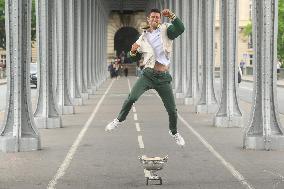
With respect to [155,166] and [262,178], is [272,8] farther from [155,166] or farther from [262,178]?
[155,166]

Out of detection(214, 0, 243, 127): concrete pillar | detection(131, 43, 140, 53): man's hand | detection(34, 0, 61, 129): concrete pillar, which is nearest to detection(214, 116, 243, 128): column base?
detection(214, 0, 243, 127): concrete pillar

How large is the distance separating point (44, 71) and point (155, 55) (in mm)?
8718

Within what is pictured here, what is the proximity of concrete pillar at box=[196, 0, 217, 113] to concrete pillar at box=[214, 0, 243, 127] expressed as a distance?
5189 millimetres

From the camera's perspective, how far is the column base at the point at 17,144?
13.8 m

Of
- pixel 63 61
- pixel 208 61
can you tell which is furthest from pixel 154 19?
pixel 63 61

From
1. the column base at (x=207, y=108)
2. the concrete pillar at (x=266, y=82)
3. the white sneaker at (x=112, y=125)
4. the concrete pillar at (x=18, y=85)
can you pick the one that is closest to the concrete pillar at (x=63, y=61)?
the column base at (x=207, y=108)

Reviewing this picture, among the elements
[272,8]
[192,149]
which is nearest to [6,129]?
[192,149]

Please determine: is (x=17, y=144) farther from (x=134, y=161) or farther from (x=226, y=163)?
(x=226, y=163)

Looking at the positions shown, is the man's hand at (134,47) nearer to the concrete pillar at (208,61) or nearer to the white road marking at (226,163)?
the white road marking at (226,163)

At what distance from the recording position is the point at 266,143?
14.0 meters

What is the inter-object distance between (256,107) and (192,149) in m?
1.44

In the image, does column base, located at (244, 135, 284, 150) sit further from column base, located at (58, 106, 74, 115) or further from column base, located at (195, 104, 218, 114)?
column base, located at (58, 106, 74, 115)

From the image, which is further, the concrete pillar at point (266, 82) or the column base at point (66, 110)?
the column base at point (66, 110)

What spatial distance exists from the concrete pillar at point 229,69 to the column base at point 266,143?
5.45m
